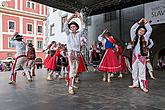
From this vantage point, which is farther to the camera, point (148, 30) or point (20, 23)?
point (20, 23)

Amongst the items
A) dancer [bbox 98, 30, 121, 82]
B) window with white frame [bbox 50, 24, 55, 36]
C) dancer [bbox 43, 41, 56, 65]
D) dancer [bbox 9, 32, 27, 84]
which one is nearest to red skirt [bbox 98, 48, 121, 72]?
dancer [bbox 98, 30, 121, 82]

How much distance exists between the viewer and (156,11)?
10398 mm

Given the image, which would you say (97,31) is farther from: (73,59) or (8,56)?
(8,56)

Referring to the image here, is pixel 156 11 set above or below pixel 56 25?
below

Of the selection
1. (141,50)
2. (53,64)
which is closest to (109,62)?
(141,50)

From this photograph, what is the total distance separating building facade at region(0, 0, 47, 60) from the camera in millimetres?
32344

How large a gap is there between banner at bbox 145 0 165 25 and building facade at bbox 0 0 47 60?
2604 centimetres

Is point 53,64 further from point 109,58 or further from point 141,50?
point 141,50

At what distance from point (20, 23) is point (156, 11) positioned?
28.4 meters

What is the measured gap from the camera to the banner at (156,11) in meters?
10.1

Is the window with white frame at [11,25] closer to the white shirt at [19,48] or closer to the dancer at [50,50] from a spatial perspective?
the dancer at [50,50]

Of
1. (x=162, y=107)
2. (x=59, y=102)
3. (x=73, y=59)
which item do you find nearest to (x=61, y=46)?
(x=73, y=59)

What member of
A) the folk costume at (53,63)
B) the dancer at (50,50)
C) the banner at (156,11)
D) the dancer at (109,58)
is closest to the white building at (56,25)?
the banner at (156,11)

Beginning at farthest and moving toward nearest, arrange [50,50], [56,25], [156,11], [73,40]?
→ [56,25] → [156,11] → [50,50] → [73,40]
